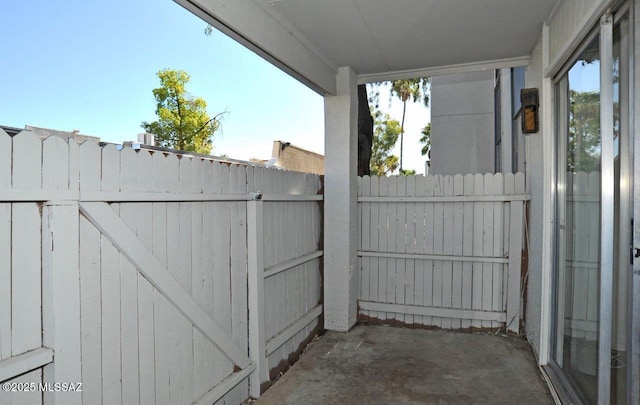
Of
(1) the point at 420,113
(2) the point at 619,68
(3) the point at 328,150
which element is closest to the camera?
(2) the point at 619,68

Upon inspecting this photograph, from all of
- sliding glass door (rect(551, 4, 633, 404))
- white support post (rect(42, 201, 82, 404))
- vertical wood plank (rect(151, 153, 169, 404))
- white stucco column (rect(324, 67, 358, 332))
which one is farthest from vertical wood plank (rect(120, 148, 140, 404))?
white stucco column (rect(324, 67, 358, 332))

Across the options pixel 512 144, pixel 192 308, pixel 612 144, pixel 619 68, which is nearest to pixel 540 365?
pixel 612 144

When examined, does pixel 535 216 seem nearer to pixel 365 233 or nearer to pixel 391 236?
pixel 391 236

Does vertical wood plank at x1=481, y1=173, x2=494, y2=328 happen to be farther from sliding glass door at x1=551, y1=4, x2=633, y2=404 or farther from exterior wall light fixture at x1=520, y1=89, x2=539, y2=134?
sliding glass door at x1=551, y1=4, x2=633, y2=404

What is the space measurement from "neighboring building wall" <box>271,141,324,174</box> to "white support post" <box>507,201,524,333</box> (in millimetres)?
5825

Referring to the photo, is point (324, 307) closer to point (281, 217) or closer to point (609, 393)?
point (281, 217)

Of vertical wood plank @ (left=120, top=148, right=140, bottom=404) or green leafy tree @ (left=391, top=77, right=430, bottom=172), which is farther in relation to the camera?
green leafy tree @ (left=391, top=77, right=430, bottom=172)

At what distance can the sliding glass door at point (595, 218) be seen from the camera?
170 cm

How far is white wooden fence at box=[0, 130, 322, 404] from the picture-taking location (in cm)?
132

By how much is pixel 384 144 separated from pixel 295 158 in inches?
522

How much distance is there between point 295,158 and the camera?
38.3 feet

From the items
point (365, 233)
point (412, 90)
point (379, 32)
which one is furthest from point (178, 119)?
point (379, 32)

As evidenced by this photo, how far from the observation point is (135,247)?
1743 millimetres

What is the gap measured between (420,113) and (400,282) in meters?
17.2
